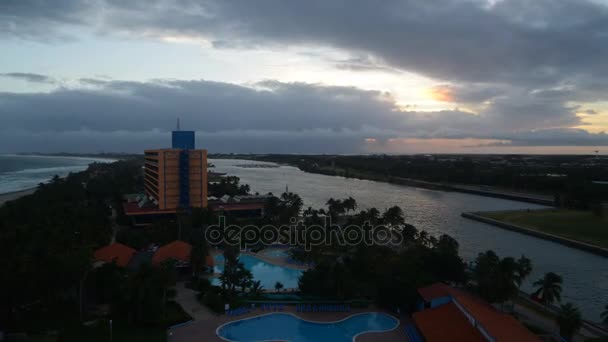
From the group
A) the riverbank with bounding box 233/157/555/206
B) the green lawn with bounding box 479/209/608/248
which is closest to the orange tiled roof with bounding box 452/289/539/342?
the green lawn with bounding box 479/209/608/248

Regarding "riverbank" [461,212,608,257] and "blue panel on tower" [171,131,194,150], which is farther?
"blue panel on tower" [171,131,194,150]

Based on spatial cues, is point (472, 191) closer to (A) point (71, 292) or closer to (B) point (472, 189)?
(B) point (472, 189)

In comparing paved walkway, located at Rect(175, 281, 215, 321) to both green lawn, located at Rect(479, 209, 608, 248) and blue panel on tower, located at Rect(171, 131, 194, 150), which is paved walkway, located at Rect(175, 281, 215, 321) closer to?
blue panel on tower, located at Rect(171, 131, 194, 150)

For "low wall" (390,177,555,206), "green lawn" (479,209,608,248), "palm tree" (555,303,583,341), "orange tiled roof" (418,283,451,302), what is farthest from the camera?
"low wall" (390,177,555,206)

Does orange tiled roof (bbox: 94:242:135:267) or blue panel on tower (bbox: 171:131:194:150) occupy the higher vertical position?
blue panel on tower (bbox: 171:131:194:150)

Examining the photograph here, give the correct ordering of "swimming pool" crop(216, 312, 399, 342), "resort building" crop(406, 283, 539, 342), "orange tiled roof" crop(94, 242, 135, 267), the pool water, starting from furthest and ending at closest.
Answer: the pool water < "orange tiled roof" crop(94, 242, 135, 267) < "swimming pool" crop(216, 312, 399, 342) < "resort building" crop(406, 283, 539, 342)

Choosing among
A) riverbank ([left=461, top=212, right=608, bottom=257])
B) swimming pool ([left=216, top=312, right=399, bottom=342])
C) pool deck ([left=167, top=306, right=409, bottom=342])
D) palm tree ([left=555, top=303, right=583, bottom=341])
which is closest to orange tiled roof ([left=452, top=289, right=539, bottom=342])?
palm tree ([left=555, top=303, right=583, bottom=341])

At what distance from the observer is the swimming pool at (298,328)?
17.6 m

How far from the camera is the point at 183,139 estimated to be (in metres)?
44.5

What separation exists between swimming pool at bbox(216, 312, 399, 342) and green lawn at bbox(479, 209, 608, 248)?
2923 centimetres

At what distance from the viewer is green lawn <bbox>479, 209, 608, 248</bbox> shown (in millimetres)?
39438

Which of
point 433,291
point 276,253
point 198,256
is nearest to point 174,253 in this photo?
point 198,256

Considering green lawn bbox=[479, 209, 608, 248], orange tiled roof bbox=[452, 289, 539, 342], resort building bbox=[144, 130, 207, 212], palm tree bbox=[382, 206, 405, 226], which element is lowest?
green lawn bbox=[479, 209, 608, 248]

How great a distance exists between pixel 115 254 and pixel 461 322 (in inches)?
841
